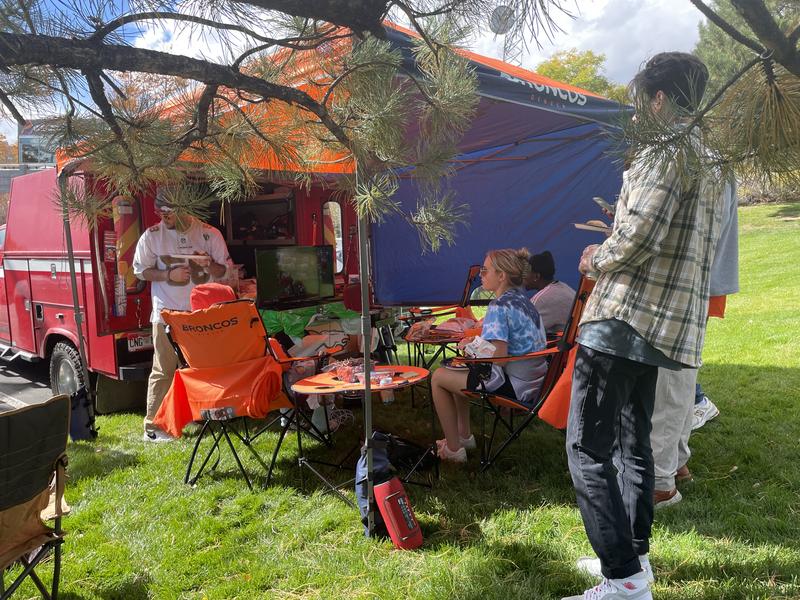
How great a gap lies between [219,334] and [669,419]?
96.0 inches

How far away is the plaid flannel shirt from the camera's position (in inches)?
74.9

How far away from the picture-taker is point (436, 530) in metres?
2.87

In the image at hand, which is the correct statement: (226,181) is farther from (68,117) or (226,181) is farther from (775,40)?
(775,40)

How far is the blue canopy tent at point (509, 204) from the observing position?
6135 mm

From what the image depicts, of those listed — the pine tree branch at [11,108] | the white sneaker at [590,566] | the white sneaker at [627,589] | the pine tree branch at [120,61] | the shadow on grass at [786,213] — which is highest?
the pine tree branch at [120,61]

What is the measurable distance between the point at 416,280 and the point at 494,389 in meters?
4.18

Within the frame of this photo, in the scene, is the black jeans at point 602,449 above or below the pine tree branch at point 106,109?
below

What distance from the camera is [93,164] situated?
2.70 metres

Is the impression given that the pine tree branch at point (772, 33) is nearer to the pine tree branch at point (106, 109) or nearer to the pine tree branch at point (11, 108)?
the pine tree branch at point (106, 109)

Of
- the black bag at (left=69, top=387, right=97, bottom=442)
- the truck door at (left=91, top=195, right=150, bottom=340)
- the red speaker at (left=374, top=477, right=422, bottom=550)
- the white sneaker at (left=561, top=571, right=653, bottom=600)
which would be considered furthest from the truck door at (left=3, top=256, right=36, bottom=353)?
the white sneaker at (left=561, top=571, right=653, bottom=600)

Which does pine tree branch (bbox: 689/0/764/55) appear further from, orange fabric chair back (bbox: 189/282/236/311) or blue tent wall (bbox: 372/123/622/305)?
blue tent wall (bbox: 372/123/622/305)

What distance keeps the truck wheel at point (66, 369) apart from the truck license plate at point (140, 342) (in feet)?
1.95

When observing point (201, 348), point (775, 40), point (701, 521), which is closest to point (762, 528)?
point (701, 521)

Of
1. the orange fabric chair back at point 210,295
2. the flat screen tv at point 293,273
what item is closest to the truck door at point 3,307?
the flat screen tv at point 293,273
